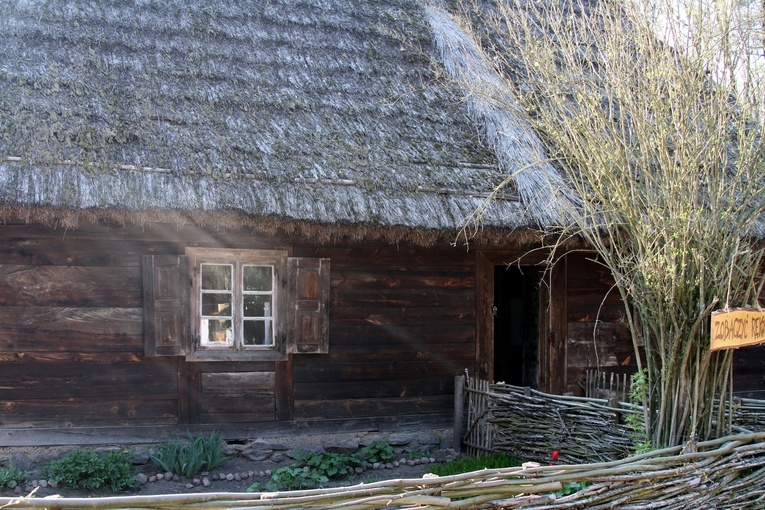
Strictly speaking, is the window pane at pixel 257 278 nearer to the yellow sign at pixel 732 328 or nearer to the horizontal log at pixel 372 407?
the horizontal log at pixel 372 407

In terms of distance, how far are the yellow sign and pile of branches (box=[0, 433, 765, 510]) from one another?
58cm

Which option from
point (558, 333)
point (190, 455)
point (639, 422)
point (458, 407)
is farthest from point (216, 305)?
point (639, 422)

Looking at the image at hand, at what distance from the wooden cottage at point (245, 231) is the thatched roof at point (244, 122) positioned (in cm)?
2

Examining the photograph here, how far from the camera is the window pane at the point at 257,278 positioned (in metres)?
6.79

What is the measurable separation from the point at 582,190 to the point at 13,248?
453cm

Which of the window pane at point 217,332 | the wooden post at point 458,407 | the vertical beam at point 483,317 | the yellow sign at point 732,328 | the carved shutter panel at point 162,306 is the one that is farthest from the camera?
the vertical beam at point 483,317

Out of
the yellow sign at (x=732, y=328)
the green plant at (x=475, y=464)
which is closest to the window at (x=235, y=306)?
the green plant at (x=475, y=464)

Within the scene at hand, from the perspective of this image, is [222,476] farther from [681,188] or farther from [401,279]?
[681,188]

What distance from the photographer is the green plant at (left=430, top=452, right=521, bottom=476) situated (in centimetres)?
596

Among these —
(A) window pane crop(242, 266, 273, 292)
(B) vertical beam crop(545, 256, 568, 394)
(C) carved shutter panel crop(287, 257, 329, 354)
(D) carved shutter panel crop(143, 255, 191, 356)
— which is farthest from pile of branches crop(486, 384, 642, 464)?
(D) carved shutter panel crop(143, 255, 191, 356)

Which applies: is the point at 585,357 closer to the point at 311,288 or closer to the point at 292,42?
the point at 311,288

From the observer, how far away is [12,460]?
5.93 metres

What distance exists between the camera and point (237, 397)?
6641 millimetres

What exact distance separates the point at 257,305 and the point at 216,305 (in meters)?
0.36
